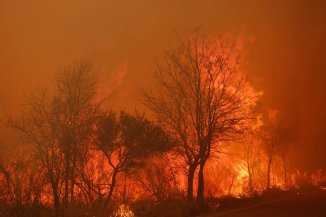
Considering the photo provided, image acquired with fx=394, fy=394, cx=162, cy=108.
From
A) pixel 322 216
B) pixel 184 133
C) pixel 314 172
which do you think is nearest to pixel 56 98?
pixel 184 133

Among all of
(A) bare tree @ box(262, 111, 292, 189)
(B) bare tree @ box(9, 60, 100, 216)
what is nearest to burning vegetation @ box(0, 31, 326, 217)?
(B) bare tree @ box(9, 60, 100, 216)

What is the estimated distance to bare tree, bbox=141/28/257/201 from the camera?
786 inches

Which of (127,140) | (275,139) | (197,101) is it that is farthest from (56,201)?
(275,139)

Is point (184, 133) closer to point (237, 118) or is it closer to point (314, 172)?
point (237, 118)

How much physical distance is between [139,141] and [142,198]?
3.16 metres

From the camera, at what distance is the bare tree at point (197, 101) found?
19969 millimetres

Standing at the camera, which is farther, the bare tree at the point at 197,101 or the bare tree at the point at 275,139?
the bare tree at the point at 275,139

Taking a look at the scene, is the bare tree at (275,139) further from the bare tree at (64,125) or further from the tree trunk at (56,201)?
the tree trunk at (56,201)

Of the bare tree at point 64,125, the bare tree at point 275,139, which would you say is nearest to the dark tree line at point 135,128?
the bare tree at point 64,125

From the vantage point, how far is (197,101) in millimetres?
20219

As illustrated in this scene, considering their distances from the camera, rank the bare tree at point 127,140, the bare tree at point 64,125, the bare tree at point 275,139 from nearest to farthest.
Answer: the bare tree at point 64,125 → the bare tree at point 127,140 → the bare tree at point 275,139

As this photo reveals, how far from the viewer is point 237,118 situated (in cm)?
1989

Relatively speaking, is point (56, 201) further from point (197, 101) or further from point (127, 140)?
point (197, 101)

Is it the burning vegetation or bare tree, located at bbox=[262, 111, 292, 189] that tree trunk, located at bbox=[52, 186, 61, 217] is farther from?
bare tree, located at bbox=[262, 111, 292, 189]
